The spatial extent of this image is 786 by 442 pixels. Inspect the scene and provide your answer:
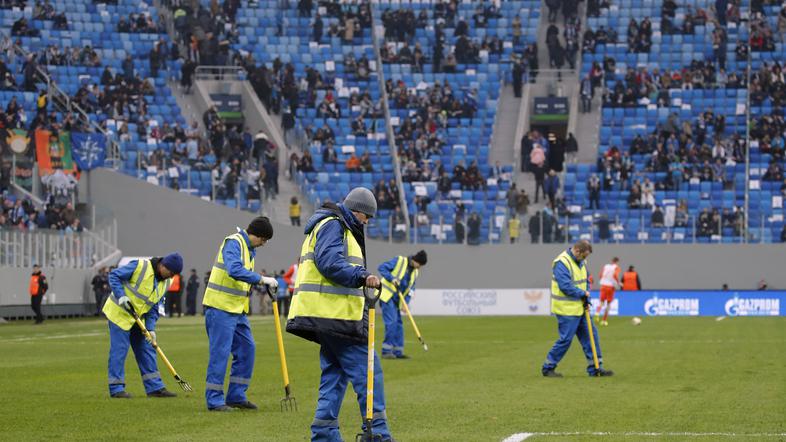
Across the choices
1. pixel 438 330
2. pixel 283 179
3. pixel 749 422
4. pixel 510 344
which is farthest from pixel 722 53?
pixel 749 422

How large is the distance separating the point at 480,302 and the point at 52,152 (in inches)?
647

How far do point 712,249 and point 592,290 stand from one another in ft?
15.3

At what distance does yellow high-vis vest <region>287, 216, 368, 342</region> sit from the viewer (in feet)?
36.9

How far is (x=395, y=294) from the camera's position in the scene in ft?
86.5

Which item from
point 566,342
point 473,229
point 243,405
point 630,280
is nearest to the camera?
point 243,405

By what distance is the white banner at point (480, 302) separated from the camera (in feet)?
174

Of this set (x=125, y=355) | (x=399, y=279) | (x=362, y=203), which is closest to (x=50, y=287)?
(x=399, y=279)

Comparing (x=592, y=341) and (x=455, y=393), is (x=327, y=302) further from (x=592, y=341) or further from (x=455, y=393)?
(x=592, y=341)

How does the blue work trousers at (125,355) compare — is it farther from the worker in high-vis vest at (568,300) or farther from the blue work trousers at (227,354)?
the worker in high-vis vest at (568,300)

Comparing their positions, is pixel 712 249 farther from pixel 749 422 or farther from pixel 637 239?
pixel 749 422

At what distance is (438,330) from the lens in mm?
38625

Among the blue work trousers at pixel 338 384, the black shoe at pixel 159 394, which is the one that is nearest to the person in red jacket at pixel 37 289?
the black shoe at pixel 159 394

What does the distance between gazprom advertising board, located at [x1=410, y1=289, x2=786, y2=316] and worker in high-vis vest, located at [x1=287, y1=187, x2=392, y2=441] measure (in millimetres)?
39632

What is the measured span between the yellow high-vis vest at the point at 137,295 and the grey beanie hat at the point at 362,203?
21.7 ft
